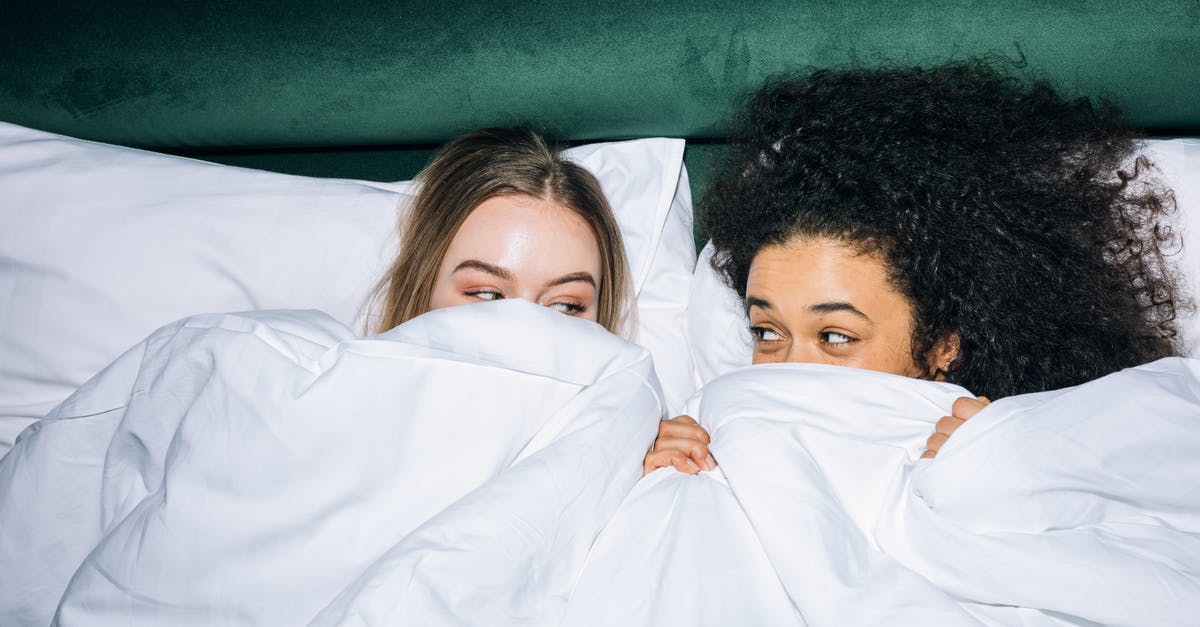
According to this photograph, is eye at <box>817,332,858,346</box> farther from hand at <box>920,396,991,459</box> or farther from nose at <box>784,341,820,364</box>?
hand at <box>920,396,991,459</box>

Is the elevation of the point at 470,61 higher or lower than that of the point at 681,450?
higher

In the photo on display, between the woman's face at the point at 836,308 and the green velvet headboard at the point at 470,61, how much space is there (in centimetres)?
53

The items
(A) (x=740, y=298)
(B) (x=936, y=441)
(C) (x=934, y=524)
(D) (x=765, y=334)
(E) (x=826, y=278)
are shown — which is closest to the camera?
(C) (x=934, y=524)

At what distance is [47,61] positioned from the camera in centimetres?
183

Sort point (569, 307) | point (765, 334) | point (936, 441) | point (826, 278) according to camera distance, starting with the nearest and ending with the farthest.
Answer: point (936, 441)
point (826, 278)
point (765, 334)
point (569, 307)

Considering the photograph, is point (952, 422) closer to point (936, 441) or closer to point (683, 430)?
point (936, 441)

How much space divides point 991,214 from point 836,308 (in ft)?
1.21

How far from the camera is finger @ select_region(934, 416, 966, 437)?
1.12 m

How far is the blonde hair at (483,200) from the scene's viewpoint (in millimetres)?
1515

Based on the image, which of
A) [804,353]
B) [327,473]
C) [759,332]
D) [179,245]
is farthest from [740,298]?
[179,245]

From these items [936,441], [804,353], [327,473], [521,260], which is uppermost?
[521,260]

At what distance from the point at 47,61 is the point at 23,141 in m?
0.25

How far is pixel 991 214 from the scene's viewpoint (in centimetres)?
130

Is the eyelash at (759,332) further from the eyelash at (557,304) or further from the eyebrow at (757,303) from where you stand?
the eyelash at (557,304)
